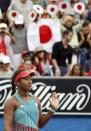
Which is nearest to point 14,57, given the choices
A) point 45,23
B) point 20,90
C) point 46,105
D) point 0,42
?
point 0,42

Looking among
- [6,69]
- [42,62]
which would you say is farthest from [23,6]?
[6,69]

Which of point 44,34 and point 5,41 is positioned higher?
point 5,41

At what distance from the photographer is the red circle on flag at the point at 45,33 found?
12.9 meters

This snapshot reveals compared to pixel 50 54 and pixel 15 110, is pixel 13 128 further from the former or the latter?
pixel 50 54

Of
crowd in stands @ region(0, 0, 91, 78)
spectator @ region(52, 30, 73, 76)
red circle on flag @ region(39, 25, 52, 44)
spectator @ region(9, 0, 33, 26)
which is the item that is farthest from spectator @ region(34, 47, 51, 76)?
spectator @ region(9, 0, 33, 26)

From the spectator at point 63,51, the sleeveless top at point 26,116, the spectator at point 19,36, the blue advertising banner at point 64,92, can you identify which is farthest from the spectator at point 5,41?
the sleeveless top at point 26,116

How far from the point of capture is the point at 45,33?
12.9 m

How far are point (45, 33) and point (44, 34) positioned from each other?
0.10ft

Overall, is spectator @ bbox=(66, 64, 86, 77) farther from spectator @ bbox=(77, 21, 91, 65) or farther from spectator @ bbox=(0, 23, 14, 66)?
spectator @ bbox=(0, 23, 14, 66)

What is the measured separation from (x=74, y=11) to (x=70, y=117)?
436cm

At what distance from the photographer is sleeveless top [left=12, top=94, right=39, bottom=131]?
231 inches

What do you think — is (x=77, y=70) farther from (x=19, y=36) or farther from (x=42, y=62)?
(x=19, y=36)

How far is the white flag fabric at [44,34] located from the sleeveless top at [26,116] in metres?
6.66

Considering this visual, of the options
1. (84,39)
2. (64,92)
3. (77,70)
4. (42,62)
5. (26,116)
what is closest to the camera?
(26,116)
